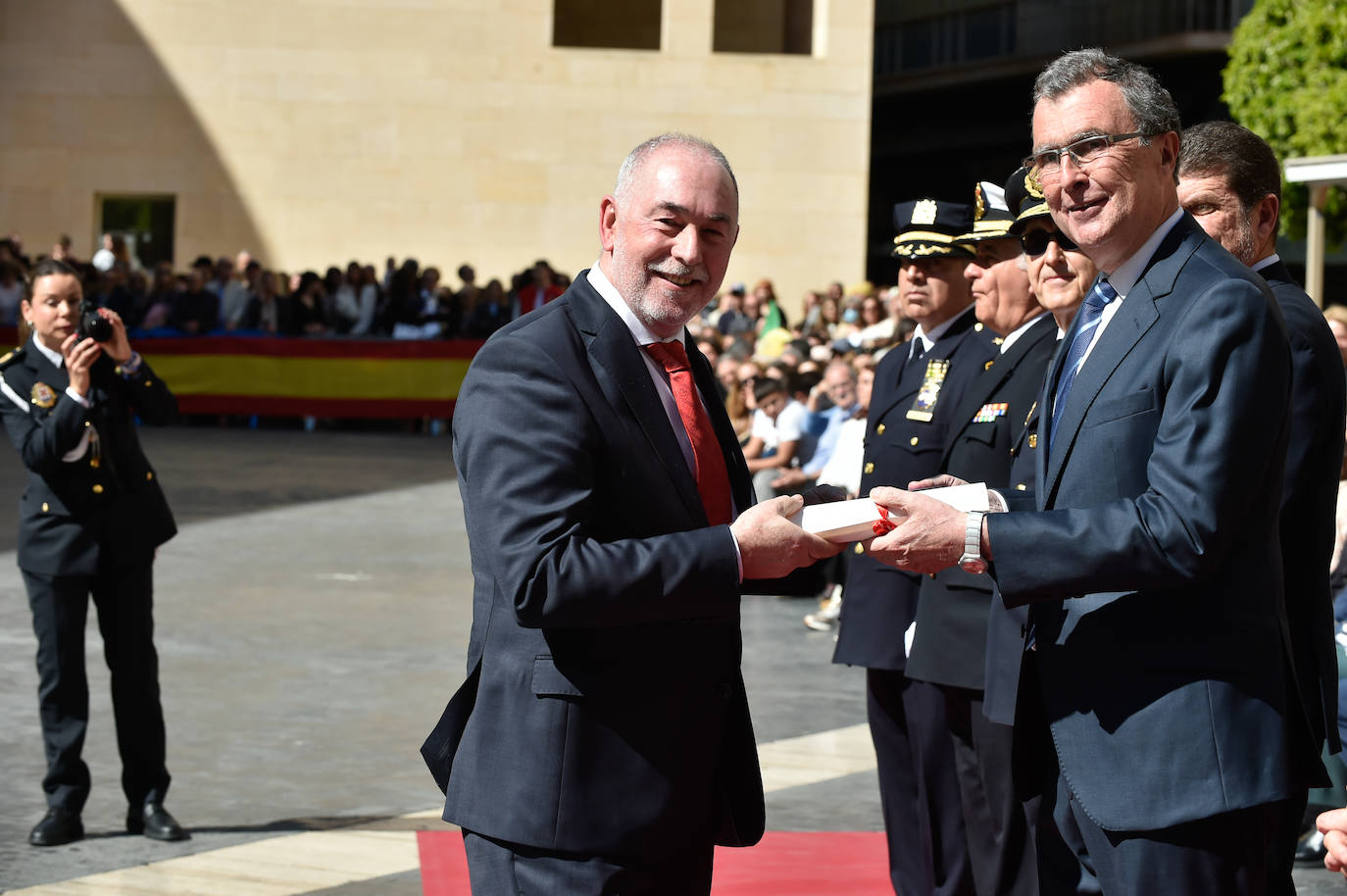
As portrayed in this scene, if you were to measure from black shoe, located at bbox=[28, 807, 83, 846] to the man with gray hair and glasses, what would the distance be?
4.05 meters

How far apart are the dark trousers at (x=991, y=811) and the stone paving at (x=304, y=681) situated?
58.7 inches

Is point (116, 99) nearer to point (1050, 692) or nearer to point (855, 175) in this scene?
point (855, 175)

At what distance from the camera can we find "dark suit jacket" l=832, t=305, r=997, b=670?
17.2 ft

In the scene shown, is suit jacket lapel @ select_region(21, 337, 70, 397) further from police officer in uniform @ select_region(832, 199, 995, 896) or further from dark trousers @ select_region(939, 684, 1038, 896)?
dark trousers @ select_region(939, 684, 1038, 896)

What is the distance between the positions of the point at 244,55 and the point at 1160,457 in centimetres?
2703

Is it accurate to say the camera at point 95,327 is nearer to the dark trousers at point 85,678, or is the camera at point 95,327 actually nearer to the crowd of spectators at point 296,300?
the dark trousers at point 85,678

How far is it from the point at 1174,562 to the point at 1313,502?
0.69 metres

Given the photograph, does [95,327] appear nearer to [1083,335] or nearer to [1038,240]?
[1038,240]

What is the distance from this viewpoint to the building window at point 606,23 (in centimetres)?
3325

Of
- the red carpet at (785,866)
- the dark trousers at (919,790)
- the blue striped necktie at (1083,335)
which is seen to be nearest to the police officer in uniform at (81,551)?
the red carpet at (785,866)

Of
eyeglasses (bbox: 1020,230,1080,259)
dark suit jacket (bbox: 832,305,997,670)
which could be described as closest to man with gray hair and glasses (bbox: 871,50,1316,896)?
eyeglasses (bbox: 1020,230,1080,259)

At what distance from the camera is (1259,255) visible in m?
3.88

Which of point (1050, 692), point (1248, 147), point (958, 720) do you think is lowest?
point (958, 720)

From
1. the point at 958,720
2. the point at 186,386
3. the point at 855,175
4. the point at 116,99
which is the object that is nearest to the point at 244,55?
the point at 116,99
